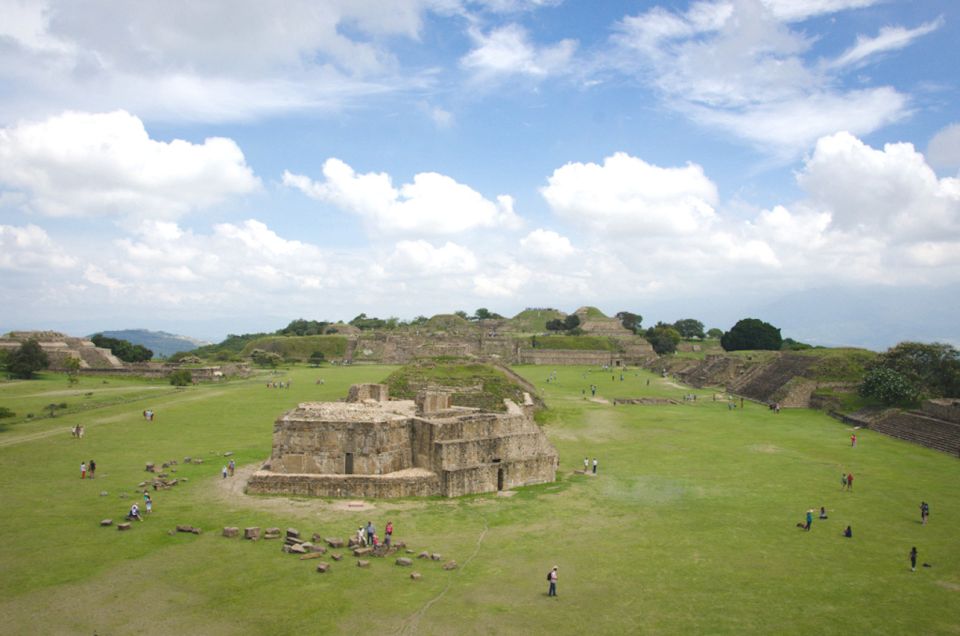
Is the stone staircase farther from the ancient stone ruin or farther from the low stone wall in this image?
the low stone wall

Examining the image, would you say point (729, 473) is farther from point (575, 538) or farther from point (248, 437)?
point (248, 437)

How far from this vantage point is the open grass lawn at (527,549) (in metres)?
11.7

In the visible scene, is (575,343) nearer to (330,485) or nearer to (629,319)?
(629,319)

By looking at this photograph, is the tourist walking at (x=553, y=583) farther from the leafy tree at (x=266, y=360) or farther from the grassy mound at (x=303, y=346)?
the grassy mound at (x=303, y=346)

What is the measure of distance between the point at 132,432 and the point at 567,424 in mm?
23554

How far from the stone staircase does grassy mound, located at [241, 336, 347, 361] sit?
72297 mm

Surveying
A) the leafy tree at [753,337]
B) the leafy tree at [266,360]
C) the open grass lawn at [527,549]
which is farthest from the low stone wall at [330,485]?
the leafy tree at [753,337]

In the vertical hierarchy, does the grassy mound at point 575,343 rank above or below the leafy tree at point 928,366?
above

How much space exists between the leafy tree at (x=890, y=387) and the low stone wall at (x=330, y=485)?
32466 millimetres

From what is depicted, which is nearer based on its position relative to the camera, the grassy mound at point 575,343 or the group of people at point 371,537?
the group of people at point 371,537

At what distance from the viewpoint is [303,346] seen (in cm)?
9125

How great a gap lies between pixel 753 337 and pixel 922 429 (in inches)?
2182

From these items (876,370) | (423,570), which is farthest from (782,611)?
(876,370)

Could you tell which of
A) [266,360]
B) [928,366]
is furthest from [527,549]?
[266,360]
